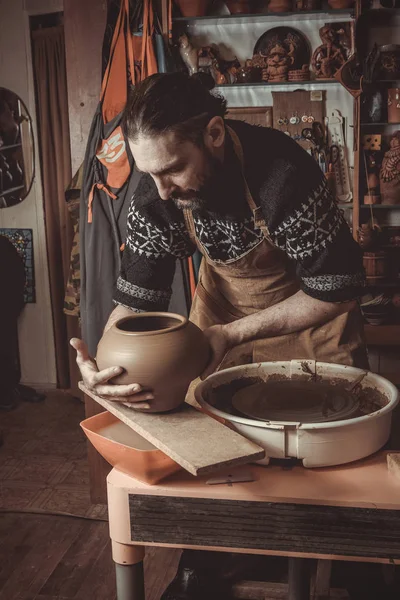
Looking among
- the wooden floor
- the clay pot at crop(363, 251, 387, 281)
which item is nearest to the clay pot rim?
the wooden floor

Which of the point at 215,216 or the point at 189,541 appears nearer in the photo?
the point at 189,541

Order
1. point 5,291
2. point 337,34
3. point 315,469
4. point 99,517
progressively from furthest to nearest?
1. point 5,291
2. point 337,34
3. point 99,517
4. point 315,469

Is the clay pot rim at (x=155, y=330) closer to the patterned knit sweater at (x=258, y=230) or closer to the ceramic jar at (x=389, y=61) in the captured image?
the patterned knit sweater at (x=258, y=230)

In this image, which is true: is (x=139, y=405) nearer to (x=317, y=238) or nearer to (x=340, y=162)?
(x=317, y=238)

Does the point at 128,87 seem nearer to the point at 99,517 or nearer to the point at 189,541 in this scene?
the point at 99,517

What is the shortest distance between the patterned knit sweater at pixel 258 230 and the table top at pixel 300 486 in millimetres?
563

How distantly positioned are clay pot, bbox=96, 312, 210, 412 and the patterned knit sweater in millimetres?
469

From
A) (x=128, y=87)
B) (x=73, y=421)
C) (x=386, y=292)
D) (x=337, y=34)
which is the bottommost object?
(x=73, y=421)

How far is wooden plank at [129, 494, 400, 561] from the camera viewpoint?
123 centimetres

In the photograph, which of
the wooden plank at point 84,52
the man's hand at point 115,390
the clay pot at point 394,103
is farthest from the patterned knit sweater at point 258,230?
the clay pot at point 394,103

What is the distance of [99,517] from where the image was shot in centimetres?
283

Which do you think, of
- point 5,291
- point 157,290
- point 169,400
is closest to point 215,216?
point 157,290

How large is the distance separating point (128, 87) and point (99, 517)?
2.03 m

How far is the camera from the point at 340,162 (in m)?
3.95
